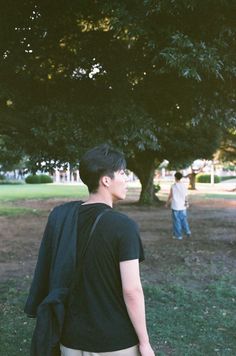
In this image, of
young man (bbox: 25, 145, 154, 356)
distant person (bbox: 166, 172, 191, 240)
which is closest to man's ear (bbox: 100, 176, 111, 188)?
young man (bbox: 25, 145, 154, 356)

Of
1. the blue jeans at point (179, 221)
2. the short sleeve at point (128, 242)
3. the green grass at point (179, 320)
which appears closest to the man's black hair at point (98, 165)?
the short sleeve at point (128, 242)

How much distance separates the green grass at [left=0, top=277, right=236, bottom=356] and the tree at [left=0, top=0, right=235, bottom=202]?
2.52 metres

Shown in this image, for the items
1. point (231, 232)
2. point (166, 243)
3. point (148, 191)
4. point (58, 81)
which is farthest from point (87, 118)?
point (148, 191)

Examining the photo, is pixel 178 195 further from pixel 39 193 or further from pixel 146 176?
pixel 39 193

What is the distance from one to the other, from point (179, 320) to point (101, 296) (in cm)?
388

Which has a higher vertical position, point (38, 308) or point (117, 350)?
point (38, 308)

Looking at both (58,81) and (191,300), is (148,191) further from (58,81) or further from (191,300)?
(191,300)

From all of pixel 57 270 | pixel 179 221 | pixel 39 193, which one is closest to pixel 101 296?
pixel 57 270

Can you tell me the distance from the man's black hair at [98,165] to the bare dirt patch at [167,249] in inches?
227

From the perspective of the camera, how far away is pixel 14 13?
7785mm

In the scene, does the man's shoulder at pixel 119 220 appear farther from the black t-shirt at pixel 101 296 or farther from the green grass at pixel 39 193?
the green grass at pixel 39 193

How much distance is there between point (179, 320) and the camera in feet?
19.2

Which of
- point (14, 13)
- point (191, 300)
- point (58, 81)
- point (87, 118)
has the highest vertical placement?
point (14, 13)

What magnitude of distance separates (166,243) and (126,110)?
5.43 m
